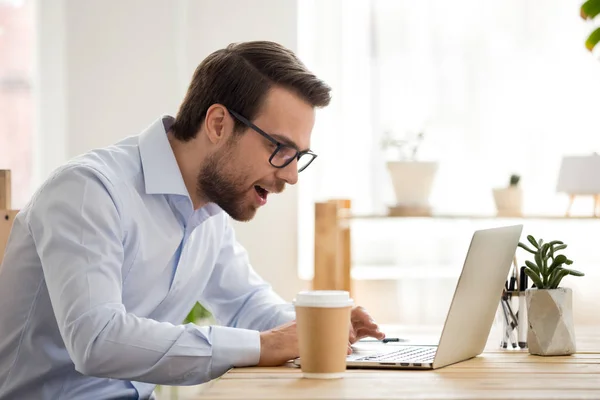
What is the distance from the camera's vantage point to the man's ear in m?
1.77

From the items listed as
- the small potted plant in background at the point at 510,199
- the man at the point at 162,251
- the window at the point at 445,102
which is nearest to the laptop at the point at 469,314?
the man at the point at 162,251

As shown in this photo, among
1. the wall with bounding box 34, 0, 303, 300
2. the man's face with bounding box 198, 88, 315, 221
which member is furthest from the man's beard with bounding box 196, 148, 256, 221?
the wall with bounding box 34, 0, 303, 300

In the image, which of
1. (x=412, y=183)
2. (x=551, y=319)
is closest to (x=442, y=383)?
(x=551, y=319)

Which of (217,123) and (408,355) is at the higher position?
(217,123)

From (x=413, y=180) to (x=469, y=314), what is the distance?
234 centimetres

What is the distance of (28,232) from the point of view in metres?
1.62

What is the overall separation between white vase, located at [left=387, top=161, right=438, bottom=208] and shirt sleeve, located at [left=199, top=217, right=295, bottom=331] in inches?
72.0

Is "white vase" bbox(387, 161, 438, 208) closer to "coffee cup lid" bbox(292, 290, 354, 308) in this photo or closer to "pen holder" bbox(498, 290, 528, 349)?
"pen holder" bbox(498, 290, 528, 349)

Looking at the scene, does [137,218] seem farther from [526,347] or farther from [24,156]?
[24,156]

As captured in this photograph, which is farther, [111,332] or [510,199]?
[510,199]

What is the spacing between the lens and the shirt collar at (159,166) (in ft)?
5.59

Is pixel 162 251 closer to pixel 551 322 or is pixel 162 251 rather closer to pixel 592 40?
pixel 551 322

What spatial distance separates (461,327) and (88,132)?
3138 mm

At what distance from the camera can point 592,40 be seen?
262 centimetres
